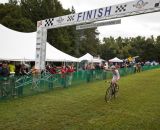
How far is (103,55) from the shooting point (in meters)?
102

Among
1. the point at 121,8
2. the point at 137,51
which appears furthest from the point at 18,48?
the point at 137,51

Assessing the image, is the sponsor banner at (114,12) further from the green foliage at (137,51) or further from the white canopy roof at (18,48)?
the green foliage at (137,51)

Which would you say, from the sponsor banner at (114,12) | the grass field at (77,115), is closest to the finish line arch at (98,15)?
the sponsor banner at (114,12)

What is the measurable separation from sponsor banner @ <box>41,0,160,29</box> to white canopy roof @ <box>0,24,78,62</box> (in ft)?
14.1

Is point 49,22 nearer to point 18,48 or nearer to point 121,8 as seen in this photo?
point 18,48

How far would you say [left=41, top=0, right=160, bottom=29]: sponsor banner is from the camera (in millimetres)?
15288

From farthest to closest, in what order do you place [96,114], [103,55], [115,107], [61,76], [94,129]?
[103,55], [61,76], [115,107], [96,114], [94,129]

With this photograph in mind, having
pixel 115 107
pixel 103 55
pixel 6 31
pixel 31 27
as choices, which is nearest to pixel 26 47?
pixel 6 31

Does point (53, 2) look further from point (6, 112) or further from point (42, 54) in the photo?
point (6, 112)

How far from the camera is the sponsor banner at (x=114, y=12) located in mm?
15288

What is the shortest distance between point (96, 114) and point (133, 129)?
2391mm

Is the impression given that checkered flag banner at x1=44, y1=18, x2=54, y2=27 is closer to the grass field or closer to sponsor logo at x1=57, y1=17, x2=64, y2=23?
sponsor logo at x1=57, y1=17, x2=64, y2=23

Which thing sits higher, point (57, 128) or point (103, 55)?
point (103, 55)

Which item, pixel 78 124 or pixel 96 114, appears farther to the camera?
pixel 96 114
